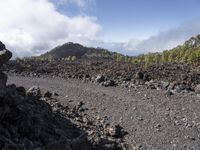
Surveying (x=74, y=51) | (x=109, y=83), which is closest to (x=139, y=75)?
(x=109, y=83)

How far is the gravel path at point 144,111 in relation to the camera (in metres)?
18.2

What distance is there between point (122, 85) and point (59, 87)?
12.6ft

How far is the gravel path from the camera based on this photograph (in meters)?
18.2

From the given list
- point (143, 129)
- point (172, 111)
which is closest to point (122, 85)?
point (172, 111)

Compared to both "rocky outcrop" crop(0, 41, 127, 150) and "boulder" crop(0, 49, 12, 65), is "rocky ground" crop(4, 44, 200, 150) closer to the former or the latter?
"rocky outcrop" crop(0, 41, 127, 150)

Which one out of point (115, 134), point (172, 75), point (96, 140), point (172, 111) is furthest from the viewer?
point (172, 75)

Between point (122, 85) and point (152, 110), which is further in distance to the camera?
point (122, 85)

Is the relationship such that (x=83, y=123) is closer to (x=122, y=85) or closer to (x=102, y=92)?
(x=102, y=92)

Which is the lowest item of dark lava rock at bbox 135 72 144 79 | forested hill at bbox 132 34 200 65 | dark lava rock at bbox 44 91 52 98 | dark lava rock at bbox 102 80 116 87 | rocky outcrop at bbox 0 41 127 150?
rocky outcrop at bbox 0 41 127 150

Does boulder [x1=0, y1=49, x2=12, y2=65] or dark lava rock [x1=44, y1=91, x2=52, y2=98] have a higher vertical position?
boulder [x1=0, y1=49, x2=12, y2=65]

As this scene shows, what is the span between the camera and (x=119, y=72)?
3262cm

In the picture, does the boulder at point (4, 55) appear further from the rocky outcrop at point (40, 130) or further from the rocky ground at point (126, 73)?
the rocky ground at point (126, 73)

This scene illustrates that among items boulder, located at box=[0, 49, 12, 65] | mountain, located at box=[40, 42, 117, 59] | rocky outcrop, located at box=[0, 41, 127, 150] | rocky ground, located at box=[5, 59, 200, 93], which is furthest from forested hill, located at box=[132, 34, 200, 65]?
boulder, located at box=[0, 49, 12, 65]

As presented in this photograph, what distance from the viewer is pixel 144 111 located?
21.8 m
